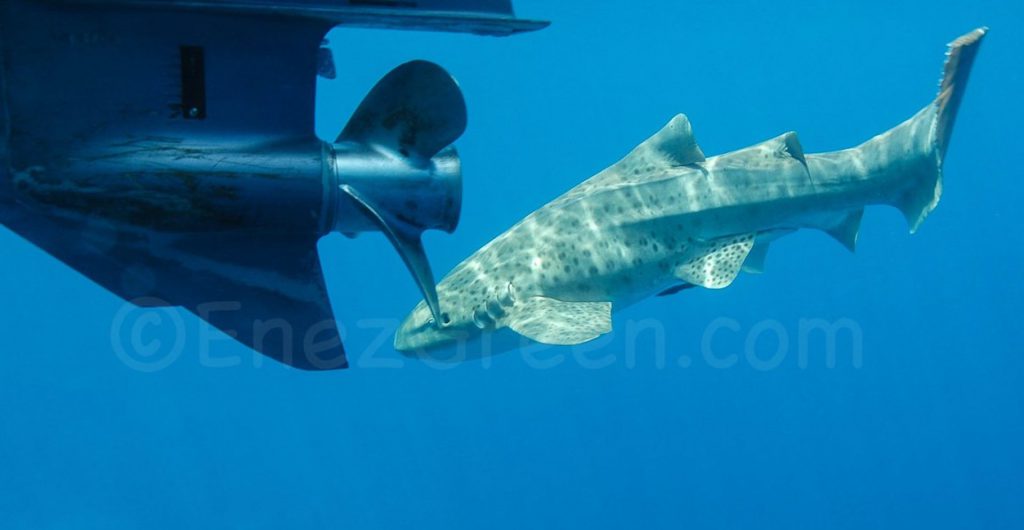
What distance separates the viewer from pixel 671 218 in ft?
20.4

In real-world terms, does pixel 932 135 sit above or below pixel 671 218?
above

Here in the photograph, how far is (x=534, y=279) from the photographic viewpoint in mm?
6051

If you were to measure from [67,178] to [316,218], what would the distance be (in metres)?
0.87

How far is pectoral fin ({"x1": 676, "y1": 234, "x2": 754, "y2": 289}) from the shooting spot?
6121mm

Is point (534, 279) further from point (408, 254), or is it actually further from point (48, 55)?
point (48, 55)

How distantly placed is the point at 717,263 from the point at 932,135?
6.67 feet

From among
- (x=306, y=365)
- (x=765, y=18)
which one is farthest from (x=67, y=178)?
(x=765, y=18)

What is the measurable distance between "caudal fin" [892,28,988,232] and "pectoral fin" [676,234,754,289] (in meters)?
1.43

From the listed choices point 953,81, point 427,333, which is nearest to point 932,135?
point 953,81

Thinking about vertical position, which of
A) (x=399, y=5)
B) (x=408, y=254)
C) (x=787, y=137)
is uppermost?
Answer: (x=787, y=137)

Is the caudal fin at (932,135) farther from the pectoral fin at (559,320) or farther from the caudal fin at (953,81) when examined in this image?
the pectoral fin at (559,320)

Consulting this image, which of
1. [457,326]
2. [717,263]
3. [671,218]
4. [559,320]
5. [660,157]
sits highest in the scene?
[660,157]

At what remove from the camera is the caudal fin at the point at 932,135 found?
6.23 m

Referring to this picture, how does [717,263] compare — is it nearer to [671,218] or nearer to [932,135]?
[671,218]
